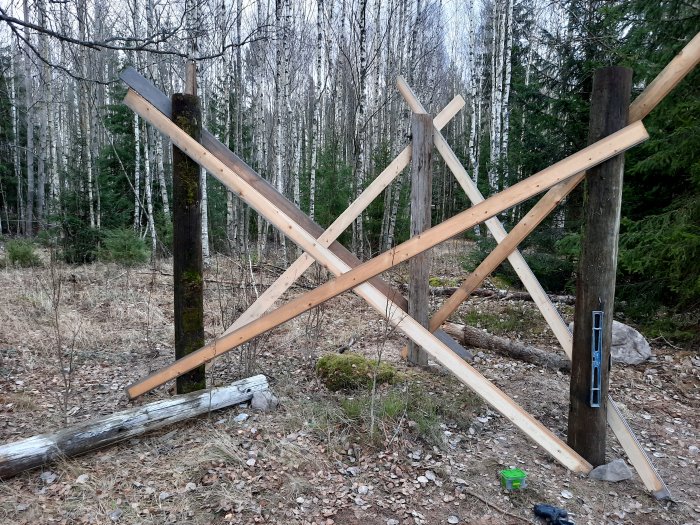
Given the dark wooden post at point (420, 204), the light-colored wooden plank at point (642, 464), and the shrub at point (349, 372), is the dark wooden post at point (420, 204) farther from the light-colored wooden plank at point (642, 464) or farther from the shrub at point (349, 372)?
the light-colored wooden plank at point (642, 464)

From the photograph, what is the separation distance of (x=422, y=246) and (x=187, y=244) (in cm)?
195

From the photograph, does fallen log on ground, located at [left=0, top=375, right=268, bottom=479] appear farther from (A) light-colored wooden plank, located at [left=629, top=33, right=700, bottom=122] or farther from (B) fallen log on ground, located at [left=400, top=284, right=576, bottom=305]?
(B) fallen log on ground, located at [left=400, top=284, right=576, bottom=305]

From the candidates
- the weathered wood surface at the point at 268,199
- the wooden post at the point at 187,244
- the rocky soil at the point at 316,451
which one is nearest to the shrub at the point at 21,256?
the rocky soil at the point at 316,451

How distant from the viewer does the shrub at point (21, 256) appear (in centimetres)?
938

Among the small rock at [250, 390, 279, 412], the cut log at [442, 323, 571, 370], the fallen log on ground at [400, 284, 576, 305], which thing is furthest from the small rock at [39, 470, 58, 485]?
the fallen log on ground at [400, 284, 576, 305]

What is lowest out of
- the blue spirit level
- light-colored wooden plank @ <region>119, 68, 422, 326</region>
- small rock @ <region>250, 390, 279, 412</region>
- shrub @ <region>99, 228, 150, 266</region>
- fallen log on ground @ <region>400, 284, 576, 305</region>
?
small rock @ <region>250, 390, 279, 412</region>

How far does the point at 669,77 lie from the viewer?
8.42 feet

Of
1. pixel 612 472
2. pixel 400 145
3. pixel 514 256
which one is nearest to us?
pixel 612 472

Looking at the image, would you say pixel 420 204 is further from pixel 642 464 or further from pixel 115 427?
pixel 115 427

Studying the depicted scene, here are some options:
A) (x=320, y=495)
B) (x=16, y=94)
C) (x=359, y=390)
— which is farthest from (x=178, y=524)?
(x=16, y=94)

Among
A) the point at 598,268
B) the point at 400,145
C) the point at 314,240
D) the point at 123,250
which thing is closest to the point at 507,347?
the point at 598,268

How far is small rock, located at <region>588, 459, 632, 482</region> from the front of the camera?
9.67 feet

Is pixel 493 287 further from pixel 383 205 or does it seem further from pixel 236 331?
pixel 236 331

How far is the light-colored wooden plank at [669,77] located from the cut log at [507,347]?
2988mm
